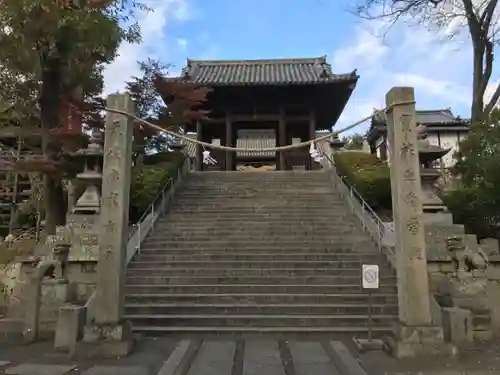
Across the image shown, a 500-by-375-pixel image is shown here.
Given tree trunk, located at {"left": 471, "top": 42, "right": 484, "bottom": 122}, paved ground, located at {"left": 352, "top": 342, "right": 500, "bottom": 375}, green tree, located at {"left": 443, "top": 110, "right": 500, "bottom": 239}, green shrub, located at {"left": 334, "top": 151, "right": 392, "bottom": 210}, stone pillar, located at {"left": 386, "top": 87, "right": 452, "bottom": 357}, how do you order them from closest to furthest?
paved ground, located at {"left": 352, "top": 342, "right": 500, "bottom": 375}, stone pillar, located at {"left": 386, "top": 87, "right": 452, "bottom": 357}, green tree, located at {"left": 443, "top": 110, "right": 500, "bottom": 239}, green shrub, located at {"left": 334, "top": 151, "right": 392, "bottom": 210}, tree trunk, located at {"left": 471, "top": 42, "right": 484, "bottom": 122}

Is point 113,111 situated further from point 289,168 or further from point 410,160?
point 289,168

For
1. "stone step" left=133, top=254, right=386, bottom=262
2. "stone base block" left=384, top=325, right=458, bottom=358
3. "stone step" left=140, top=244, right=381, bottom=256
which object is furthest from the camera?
"stone step" left=140, top=244, right=381, bottom=256

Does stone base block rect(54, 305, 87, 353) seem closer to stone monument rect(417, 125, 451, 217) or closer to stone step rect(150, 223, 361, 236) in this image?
stone step rect(150, 223, 361, 236)

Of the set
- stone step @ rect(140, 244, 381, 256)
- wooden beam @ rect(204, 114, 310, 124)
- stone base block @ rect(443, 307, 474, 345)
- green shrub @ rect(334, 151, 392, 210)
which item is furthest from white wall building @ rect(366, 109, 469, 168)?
stone base block @ rect(443, 307, 474, 345)

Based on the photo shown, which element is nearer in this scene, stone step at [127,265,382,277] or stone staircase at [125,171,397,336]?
stone staircase at [125,171,397,336]

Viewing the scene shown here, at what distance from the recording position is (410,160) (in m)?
6.75

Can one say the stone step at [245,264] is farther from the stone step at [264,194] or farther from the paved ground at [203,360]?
the stone step at [264,194]

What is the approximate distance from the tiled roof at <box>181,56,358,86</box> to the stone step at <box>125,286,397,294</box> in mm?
12511

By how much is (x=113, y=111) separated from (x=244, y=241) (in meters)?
5.66

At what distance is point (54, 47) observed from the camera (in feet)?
36.6

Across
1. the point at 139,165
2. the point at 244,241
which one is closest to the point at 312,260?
the point at 244,241

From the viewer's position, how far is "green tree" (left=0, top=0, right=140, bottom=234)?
10367mm

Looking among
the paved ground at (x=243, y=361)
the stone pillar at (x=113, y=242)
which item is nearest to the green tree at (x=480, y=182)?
the paved ground at (x=243, y=361)

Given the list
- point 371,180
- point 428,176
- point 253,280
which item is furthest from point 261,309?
point 371,180
